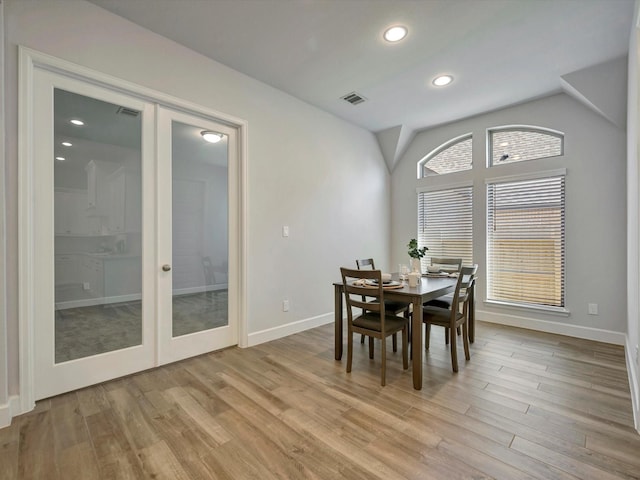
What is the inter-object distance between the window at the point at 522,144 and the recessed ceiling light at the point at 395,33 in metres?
2.40

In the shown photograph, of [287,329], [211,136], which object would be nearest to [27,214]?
[211,136]

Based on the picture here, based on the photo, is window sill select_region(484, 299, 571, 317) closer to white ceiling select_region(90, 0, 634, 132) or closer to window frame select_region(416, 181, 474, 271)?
window frame select_region(416, 181, 474, 271)

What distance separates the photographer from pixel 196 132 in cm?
303

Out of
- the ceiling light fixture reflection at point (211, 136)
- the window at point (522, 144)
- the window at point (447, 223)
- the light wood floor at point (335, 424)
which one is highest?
the window at point (522, 144)

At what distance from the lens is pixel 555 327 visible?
371 cm

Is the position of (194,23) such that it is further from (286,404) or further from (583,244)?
(583,244)

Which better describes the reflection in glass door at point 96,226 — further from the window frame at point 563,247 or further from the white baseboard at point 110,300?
the window frame at point 563,247

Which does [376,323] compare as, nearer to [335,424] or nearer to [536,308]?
[335,424]

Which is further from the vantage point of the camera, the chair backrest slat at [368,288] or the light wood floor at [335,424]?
the chair backrest slat at [368,288]

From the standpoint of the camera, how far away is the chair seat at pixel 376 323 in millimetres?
2540

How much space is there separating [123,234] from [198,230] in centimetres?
65

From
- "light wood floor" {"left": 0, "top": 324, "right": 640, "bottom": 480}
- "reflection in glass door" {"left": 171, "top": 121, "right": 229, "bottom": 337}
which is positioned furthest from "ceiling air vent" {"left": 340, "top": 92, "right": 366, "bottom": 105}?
"light wood floor" {"left": 0, "top": 324, "right": 640, "bottom": 480}

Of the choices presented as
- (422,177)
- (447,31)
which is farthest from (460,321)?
(422,177)

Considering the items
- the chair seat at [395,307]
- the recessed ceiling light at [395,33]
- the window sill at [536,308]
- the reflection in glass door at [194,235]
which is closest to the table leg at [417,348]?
the chair seat at [395,307]
